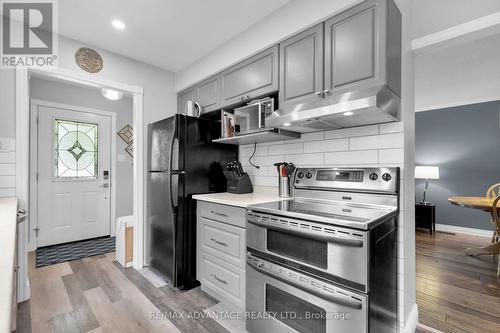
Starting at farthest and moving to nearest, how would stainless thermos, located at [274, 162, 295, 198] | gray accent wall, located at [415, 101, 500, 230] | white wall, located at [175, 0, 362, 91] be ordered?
gray accent wall, located at [415, 101, 500, 230]
stainless thermos, located at [274, 162, 295, 198]
white wall, located at [175, 0, 362, 91]

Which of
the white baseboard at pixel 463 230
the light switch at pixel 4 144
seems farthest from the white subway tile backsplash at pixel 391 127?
the white baseboard at pixel 463 230

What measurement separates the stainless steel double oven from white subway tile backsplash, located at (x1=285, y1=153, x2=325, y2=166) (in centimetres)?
17

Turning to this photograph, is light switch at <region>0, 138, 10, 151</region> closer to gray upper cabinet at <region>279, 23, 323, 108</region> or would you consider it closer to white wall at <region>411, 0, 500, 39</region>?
gray upper cabinet at <region>279, 23, 323, 108</region>

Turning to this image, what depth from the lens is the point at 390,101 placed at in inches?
57.7

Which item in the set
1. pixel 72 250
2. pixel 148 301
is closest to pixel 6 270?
pixel 148 301

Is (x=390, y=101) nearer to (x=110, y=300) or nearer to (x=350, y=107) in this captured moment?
(x=350, y=107)

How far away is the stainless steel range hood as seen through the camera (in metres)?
1.38

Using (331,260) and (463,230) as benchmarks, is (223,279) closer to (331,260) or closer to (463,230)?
(331,260)

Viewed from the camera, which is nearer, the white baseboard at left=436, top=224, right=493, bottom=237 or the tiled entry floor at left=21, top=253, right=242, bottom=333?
the tiled entry floor at left=21, top=253, right=242, bottom=333

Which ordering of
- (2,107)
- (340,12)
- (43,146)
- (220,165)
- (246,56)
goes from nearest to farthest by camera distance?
(340,12) → (2,107) → (246,56) → (220,165) → (43,146)

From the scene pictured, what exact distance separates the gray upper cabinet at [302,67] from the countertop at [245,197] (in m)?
0.81

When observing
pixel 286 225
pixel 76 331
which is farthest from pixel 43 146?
pixel 286 225

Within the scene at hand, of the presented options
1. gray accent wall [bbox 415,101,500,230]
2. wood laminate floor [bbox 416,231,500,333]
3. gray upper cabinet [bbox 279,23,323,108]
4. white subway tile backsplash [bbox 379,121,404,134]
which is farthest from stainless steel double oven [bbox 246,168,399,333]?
gray accent wall [bbox 415,101,500,230]

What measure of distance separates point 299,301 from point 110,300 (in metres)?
1.76
